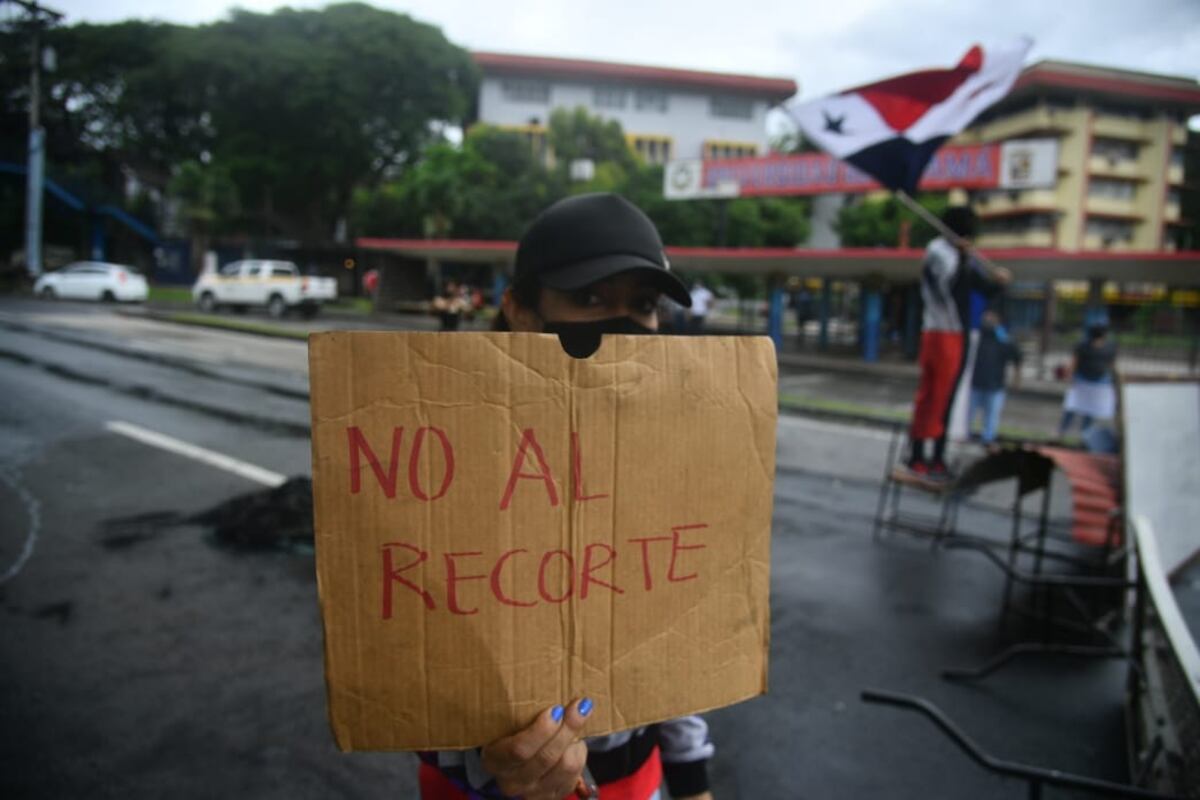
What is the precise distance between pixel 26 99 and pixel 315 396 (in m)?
50.2

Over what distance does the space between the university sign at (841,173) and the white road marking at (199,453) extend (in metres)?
13.7

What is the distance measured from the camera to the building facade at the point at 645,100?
46.1 m

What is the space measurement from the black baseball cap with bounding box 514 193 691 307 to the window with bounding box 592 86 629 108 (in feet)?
163

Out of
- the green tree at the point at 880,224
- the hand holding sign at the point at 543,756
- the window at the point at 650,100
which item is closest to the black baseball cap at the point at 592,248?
the hand holding sign at the point at 543,756

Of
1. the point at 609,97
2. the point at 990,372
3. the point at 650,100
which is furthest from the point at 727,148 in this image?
the point at 990,372

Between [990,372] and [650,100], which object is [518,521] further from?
[650,100]

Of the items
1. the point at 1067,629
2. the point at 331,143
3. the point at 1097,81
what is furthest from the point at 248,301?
the point at 1097,81

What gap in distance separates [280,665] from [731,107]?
52.5 meters

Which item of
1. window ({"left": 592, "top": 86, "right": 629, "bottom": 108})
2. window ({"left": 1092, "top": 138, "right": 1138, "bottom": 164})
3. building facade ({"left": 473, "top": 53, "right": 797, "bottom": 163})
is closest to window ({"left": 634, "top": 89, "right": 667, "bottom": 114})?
building facade ({"left": 473, "top": 53, "right": 797, "bottom": 163})

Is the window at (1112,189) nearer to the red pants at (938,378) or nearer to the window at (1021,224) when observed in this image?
the window at (1021,224)

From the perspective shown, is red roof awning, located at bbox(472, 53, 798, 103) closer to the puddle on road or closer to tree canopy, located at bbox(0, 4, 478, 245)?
tree canopy, located at bbox(0, 4, 478, 245)

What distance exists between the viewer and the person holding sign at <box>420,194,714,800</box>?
1251mm

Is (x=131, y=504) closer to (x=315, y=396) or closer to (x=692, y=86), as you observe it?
(x=315, y=396)

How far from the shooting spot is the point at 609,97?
158 feet
